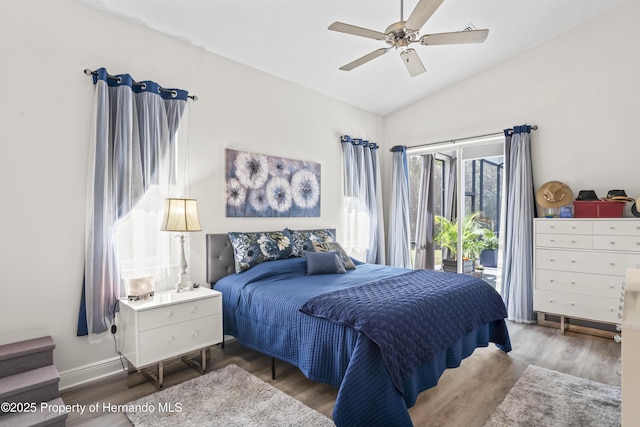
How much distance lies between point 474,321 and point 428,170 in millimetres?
3000

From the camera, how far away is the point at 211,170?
3408 millimetres

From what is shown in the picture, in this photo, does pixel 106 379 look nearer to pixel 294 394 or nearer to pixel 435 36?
pixel 294 394

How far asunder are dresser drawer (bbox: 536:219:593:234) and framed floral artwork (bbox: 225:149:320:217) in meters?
2.52

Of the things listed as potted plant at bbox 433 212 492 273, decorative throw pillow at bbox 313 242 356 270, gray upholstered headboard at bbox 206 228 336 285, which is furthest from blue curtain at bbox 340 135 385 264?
gray upholstered headboard at bbox 206 228 336 285

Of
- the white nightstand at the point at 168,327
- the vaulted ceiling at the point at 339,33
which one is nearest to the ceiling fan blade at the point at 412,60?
the vaulted ceiling at the point at 339,33

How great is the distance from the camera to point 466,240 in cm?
479

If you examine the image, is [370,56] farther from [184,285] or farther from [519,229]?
[519,229]

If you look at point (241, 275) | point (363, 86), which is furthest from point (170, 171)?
point (363, 86)

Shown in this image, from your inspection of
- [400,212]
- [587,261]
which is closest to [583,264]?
[587,261]

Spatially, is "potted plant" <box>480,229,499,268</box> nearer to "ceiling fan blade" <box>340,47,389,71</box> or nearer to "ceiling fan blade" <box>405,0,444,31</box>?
"ceiling fan blade" <box>340,47,389,71</box>

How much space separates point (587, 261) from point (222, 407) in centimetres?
356

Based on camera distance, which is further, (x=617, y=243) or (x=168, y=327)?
(x=617, y=243)

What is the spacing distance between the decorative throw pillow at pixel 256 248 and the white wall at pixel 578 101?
2920mm

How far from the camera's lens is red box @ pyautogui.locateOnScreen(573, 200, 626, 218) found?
3352 millimetres
